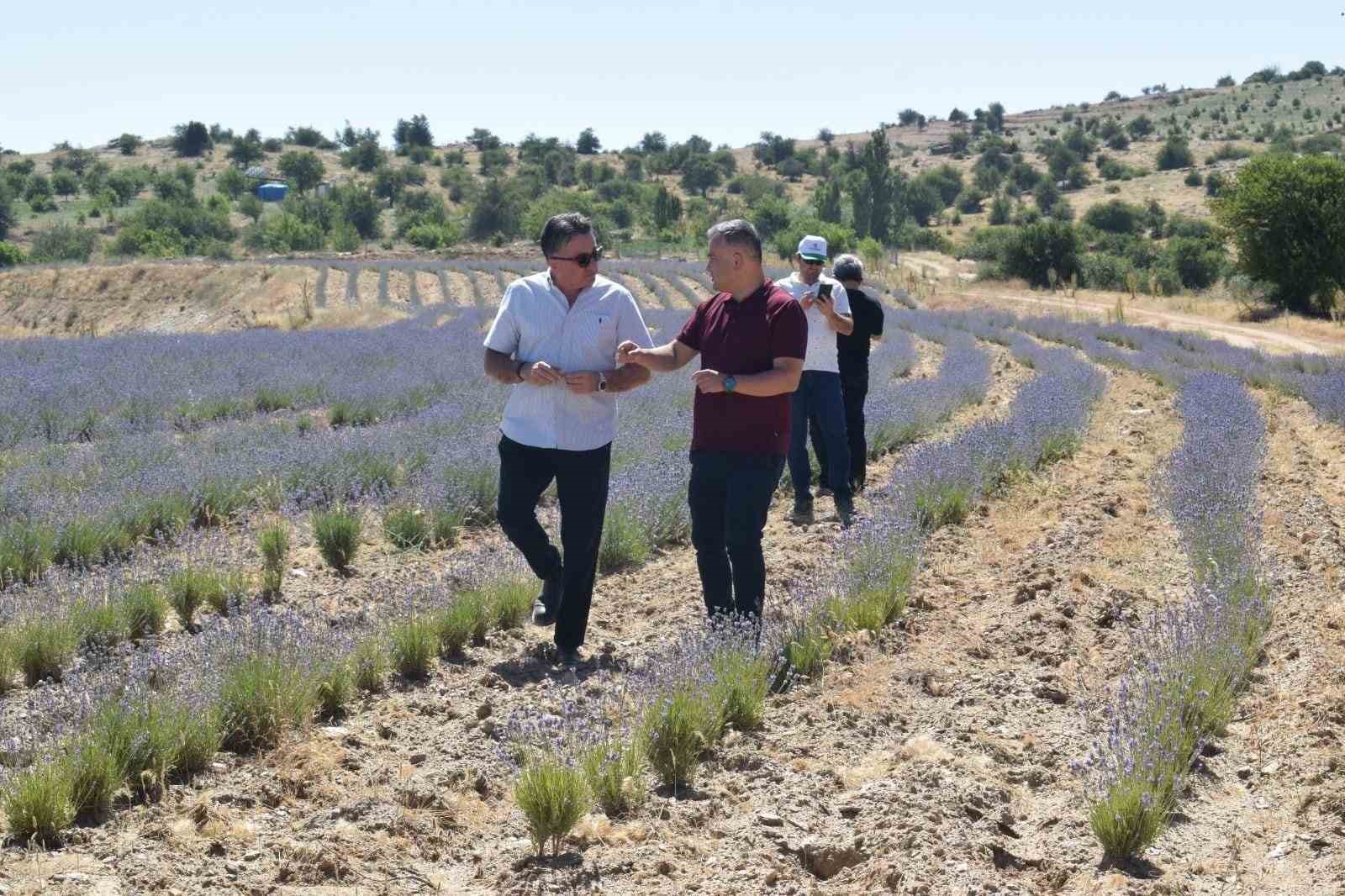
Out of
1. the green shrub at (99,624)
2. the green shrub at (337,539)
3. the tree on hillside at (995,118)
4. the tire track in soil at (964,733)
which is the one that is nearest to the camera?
the tire track in soil at (964,733)

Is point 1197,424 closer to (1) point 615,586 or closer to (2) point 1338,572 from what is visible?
(2) point 1338,572

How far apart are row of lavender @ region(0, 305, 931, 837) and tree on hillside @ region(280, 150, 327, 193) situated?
74915mm

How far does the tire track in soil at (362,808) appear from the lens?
3346 mm

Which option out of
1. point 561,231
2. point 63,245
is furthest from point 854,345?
point 63,245

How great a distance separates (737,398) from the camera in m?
4.92

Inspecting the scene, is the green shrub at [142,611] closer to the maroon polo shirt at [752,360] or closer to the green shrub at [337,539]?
the green shrub at [337,539]

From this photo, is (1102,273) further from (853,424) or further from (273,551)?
(273,551)

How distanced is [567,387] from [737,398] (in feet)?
2.16

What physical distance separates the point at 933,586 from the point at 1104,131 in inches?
3597

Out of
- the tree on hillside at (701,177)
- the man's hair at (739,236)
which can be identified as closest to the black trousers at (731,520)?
the man's hair at (739,236)

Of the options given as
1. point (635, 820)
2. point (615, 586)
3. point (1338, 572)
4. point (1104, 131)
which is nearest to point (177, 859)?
point (635, 820)

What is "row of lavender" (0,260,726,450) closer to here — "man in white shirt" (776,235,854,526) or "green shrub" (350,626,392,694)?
"man in white shirt" (776,235,854,526)

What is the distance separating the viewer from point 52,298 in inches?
1543

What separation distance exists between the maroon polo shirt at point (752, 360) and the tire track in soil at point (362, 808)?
110 cm
